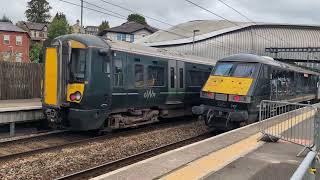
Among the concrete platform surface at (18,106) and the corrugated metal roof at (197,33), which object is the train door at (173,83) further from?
the corrugated metal roof at (197,33)

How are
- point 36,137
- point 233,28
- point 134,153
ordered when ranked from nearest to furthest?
point 134,153
point 36,137
point 233,28

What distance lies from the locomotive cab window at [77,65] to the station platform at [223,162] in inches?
181

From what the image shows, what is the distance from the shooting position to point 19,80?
20453mm

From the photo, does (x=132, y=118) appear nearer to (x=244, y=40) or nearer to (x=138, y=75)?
(x=138, y=75)

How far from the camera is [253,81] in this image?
50.0 feet

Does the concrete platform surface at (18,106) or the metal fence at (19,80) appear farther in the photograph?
the metal fence at (19,80)

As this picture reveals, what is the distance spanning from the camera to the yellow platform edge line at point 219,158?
25.1ft

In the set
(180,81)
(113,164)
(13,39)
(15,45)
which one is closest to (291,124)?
(113,164)

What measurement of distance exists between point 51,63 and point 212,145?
590 centimetres

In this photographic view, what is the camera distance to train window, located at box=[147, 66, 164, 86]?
1591 cm

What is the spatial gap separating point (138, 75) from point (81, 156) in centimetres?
492

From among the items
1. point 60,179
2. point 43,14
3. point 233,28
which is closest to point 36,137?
point 60,179

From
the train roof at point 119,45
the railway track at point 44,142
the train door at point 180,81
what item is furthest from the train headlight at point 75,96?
the train door at point 180,81

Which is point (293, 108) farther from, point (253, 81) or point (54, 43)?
point (54, 43)
